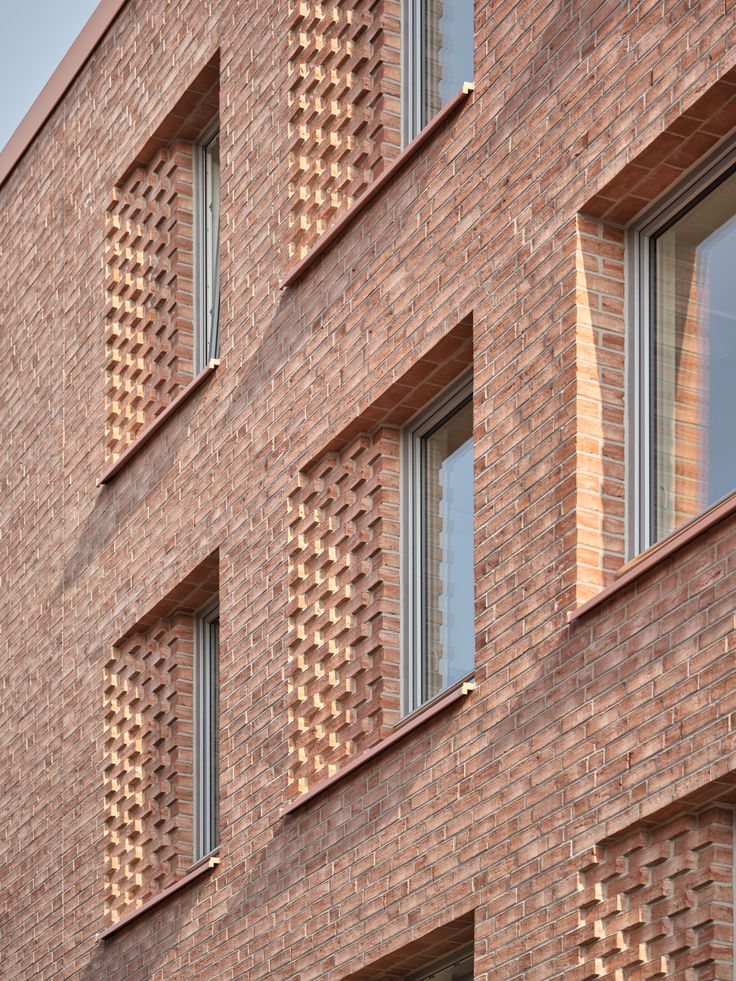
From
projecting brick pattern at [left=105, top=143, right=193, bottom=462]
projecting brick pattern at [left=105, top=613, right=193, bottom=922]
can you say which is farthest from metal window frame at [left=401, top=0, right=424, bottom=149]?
projecting brick pattern at [left=105, top=613, right=193, bottom=922]

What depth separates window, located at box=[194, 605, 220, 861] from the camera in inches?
647

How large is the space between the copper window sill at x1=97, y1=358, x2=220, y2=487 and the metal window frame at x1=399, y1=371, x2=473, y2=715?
2611 millimetres

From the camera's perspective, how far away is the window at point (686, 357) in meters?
11.3

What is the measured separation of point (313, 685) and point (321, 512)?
1161 millimetres

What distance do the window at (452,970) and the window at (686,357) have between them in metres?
2.67

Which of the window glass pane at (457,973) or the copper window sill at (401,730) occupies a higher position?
the copper window sill at (401,730)

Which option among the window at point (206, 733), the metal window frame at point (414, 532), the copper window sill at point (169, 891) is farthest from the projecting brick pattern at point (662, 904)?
the window at point (206, 733)

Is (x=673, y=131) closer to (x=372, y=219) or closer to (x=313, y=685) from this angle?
(x=372, y=219)

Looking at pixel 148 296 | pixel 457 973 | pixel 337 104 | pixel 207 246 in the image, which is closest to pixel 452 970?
pixel 457 973

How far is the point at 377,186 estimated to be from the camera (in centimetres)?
1420

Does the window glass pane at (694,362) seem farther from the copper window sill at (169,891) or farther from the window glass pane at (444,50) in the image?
the copper window sill at (169,891)

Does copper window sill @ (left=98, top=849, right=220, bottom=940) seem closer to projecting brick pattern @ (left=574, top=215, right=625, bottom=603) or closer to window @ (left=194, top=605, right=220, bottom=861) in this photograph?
window @ (left=194, top=605, right=220, bottom=861)

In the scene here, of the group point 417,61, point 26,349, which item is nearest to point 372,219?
point 417,61

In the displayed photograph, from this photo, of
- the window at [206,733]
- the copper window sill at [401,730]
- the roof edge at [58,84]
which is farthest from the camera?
the roof edge at [58,84]
